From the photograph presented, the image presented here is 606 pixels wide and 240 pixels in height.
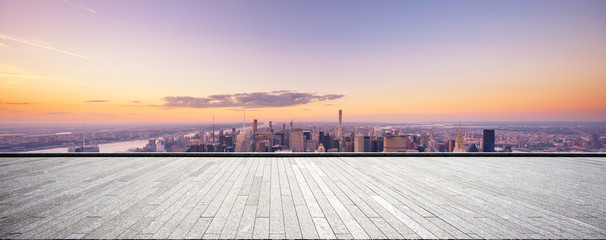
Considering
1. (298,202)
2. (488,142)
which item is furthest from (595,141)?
(298,202)

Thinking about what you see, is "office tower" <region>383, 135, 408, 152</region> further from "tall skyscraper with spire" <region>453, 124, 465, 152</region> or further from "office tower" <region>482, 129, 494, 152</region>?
"office tower" <region>482, 129, 494, 152</region>

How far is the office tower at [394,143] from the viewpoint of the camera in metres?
7.17

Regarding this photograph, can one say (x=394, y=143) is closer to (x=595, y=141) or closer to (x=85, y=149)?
(x=595, y=141)

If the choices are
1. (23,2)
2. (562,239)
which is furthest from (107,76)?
(562,239)

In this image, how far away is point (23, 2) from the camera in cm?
856

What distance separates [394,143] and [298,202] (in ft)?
18.9

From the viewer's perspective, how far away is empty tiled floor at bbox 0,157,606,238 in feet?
6.79

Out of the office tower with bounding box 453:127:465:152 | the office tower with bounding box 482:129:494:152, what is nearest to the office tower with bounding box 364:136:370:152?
the office tower with bounding box 453:127:465:152

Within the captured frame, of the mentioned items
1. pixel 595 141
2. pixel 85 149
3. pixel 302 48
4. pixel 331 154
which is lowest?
pixel 331 154

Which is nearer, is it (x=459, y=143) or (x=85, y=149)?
(x=85, y=149)

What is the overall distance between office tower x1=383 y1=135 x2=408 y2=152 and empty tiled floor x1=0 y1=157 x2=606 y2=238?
81.2 inches

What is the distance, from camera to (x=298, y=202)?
2.83m

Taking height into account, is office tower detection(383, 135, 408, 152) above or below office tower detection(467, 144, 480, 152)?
above

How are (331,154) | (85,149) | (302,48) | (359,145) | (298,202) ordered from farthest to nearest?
1. (302,48)
2. (359,145)
3. (85,149)
4. (331,154)
5. (298,202)
